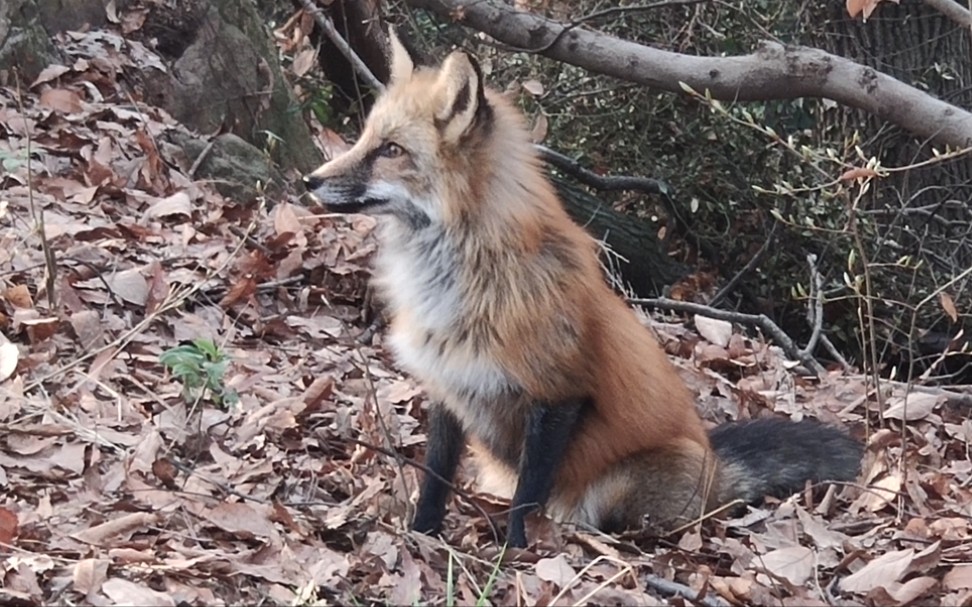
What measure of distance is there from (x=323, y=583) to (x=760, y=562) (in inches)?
63.9

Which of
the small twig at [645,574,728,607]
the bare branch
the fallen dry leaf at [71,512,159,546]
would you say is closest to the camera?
the fallen dry leaf at [71,512,159,546]

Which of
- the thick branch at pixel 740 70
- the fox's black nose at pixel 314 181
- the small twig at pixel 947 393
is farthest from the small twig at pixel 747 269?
the fox's black nose at pixel 314 181

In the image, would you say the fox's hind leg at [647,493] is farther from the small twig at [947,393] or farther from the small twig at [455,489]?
the small twig at [947,393]

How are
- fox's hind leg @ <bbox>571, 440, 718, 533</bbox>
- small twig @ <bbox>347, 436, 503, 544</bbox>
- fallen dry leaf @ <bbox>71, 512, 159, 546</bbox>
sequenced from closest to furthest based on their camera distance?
fallen dry leaf @ <bbox>71, 512, 159, 546</bbox>
small twig @ <bbox>347, 436, 503, 544</bbox>
fox's hind leg @ <bbox>571, 440, 718, 533</bbox>

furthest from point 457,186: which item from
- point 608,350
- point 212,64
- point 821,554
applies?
point 212,64

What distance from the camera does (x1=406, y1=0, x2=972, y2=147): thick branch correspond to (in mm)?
6465

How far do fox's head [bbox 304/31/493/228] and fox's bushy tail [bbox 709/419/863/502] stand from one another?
1758mm

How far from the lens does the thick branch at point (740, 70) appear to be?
6.46m

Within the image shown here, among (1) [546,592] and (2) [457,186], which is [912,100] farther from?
(1) [546,592]

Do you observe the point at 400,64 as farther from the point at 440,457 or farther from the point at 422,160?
the point at 440,457

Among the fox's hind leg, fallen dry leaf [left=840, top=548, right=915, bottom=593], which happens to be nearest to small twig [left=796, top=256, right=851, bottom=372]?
the fox's hind leg

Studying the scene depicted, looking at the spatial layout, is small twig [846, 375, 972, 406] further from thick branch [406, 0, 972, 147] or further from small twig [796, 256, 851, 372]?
thick branch [406, 0, 972, 147]

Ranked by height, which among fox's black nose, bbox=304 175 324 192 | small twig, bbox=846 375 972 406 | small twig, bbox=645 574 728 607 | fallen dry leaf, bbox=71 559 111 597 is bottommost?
small twig, bbox=846 375 972 406

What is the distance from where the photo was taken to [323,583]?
137 inches
